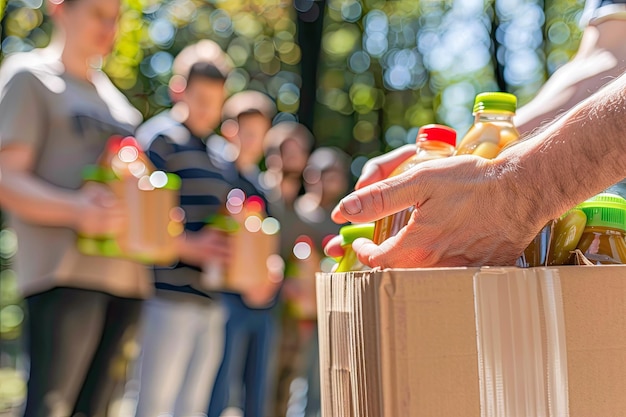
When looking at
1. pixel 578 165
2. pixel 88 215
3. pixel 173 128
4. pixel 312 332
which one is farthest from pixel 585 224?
pixel 312 332

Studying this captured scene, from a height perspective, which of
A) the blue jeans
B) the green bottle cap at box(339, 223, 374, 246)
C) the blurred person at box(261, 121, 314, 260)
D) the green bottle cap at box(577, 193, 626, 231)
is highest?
the blurred person at box(261, 121, 314, 260)

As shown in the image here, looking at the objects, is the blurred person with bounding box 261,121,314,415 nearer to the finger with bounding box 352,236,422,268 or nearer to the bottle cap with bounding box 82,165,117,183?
the bottle cap with bounding box 82,165,117,183

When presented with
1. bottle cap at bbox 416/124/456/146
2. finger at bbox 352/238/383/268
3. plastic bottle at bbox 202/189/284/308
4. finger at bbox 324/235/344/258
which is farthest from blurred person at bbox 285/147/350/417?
finger at bbox 352/238/383/268

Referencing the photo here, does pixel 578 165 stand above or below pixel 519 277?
above

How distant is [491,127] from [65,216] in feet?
4.45

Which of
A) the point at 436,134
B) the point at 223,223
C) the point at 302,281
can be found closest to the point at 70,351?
the point at 223,223

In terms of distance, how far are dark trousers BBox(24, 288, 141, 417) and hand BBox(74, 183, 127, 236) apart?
19 cm

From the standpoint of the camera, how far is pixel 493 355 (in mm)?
881

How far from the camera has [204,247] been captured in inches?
113

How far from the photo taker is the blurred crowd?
2086 millimetres

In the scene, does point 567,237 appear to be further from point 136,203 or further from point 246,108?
point 246,108

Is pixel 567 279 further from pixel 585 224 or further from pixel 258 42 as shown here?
pixel 258 42

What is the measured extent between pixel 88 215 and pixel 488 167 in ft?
4.83

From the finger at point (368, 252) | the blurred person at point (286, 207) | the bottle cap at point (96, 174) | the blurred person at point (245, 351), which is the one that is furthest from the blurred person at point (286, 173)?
the finger at point (368, 252)
